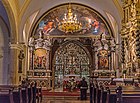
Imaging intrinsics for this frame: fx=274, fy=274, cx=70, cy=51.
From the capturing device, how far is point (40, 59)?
21.5 meters

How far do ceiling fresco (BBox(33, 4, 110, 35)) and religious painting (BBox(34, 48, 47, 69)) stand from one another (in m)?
1.54

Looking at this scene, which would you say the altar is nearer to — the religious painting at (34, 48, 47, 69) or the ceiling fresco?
the religious painting at (34, 48, 47, 69)

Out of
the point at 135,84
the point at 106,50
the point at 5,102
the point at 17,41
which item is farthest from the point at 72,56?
the point at 5,102

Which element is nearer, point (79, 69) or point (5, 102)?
point (5, 102)

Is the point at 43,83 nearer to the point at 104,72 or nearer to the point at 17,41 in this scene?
the point at 104,72

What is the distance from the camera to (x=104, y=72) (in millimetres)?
21109

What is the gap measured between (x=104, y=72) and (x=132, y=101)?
16.4 meters

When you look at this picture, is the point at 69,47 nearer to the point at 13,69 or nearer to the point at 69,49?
the point at 69,49

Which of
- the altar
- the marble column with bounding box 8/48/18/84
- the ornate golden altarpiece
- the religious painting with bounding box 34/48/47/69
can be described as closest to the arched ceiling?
the marble column with bounding box 8/48/18/84

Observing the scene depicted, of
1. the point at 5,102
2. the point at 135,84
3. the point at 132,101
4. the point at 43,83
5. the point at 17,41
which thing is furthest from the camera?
the point at 43,83

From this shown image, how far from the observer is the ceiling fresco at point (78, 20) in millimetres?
21509

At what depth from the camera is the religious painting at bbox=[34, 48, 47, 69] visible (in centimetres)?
2139

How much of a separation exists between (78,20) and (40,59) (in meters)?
4.28

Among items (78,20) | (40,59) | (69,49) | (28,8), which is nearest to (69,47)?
(69,49)
